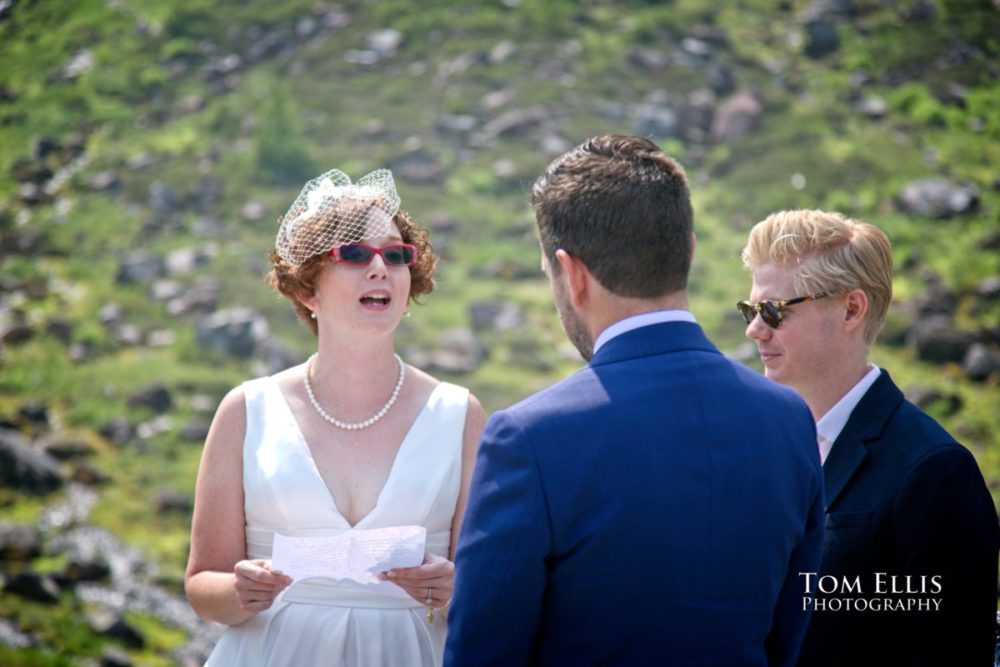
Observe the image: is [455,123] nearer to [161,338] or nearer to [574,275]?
[161,338]

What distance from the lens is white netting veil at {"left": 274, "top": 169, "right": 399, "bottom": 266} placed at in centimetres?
340

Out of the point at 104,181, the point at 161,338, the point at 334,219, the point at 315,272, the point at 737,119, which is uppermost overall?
the point at 334,219

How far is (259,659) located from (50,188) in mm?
11159

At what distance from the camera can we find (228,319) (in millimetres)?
11125

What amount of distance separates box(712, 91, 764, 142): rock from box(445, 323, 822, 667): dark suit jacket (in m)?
11.3

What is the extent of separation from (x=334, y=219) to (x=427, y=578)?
1125mm

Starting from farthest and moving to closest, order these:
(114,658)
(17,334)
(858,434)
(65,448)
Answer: (17,334) → (65,448) → (114,658) → (858,434)

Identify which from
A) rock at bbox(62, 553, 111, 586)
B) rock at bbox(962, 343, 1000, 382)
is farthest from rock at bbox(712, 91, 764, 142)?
rock at bbox(62, 553, 111, 586)

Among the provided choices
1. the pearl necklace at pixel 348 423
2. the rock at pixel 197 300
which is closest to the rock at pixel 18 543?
the rock at pixel 197 300

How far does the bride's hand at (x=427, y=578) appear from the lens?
9.85 feet

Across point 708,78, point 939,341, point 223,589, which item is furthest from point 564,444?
point 708,78

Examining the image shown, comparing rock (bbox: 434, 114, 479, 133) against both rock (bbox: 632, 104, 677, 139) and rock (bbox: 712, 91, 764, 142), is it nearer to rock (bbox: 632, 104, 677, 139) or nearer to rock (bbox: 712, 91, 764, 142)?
rock (bbox: 632, 104, 677, 139)

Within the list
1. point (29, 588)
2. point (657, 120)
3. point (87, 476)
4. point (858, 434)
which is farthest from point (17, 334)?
point (858, 434)

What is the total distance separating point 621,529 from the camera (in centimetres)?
199
